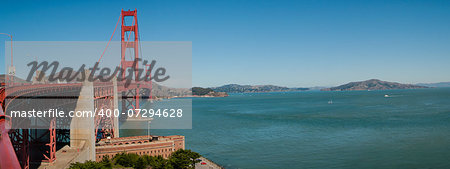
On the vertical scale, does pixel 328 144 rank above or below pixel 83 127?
below

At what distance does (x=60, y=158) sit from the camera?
13203mm

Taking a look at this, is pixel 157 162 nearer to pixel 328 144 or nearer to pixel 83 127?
pixel 83 127

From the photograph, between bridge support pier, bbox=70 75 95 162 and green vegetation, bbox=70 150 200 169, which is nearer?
bridge support pier, bbox=70 75 95 162

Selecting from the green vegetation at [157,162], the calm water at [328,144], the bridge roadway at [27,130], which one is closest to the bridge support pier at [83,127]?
the bridge roadway at [27,130]

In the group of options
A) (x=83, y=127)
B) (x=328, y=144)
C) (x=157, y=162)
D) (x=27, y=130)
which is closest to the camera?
(x=27, y=130)

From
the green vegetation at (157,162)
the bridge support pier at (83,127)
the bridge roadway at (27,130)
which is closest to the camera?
the bridge roadway at (27,130)

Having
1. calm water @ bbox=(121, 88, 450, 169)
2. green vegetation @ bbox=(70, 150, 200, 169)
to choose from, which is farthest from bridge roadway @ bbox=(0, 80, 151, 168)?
calm water @ bbox=(121, 88, 450, 169)

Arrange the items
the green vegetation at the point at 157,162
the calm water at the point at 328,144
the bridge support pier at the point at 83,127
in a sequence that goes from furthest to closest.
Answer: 1. the calm water at the point at 328,144
2. the green vegetation at the point at 157,162
3. the bridge support pier at the point at 83,127

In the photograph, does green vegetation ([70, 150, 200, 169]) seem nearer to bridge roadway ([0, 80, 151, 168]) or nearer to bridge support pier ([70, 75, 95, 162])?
bridge support pier ([70, 75, 95, 162])

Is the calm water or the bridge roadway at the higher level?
the bridge roadway

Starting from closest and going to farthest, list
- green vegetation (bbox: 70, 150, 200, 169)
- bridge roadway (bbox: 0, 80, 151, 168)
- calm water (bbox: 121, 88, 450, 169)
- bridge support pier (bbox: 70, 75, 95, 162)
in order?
bridge roadway (bbox: 0, 80, 151, 168) → bridge support pier (bbox: 70, 75, 95, 162) → green vegetation (bbox: 70, 150, 200, 169) → calm water (bbox: 121, 88, 450, 169)

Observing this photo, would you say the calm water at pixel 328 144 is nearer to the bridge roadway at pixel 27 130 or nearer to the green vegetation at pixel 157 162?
the green vegetation at pixel 157 162

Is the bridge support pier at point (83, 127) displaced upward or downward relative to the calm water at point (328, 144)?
upward

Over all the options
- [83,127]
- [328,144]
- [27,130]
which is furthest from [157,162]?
[328,144]
